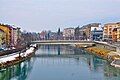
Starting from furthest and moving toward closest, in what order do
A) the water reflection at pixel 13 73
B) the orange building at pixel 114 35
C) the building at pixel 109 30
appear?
the building at pixel 109 30 → the orange building at pixel 114 35 → the water reflection at pixel 13 73

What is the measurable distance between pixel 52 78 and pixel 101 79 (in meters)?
4.22

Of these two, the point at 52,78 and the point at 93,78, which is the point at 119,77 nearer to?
the point at 93,78

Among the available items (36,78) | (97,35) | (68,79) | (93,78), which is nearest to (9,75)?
(36,78)

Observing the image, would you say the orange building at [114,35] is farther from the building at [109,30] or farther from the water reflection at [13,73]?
the water reflection at [13,73]

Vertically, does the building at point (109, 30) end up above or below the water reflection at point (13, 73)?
above

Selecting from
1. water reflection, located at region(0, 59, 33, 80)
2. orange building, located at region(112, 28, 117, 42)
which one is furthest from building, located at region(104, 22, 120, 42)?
water reflection, located at region(0, 59, 33, 80)

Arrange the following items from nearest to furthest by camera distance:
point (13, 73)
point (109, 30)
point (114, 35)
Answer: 1. point (13, 73)
2. point (114, 35)
3. point (109, 30)

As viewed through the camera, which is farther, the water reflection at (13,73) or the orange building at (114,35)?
the orange building at (114,35)

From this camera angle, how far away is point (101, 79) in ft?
77.5

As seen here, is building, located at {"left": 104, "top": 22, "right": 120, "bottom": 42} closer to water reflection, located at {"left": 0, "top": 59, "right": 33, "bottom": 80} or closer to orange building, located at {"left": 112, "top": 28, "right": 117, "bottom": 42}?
orange building, located at {"left": 112, "top": 28, "right": 117, "bottom": 42}

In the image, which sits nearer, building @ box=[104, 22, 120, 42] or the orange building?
the orange building

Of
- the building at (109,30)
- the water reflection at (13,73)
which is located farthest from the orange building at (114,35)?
the water reflection at (13,73)

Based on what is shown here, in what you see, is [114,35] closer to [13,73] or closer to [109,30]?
[109,30]

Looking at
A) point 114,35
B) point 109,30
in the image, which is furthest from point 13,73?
point 109,30
